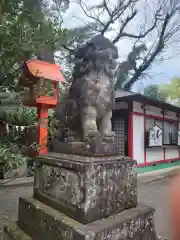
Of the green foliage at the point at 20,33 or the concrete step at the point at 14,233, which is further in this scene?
the concrete step at the point at 14,233

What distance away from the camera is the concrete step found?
227 cm

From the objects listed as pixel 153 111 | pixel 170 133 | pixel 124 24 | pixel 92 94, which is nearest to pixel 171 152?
pixel 170 133

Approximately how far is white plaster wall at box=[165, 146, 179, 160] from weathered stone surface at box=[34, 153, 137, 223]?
8802 mm

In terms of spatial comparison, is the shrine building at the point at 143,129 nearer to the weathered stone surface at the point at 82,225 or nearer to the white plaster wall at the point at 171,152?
the white plaster wall at the point at 171,152

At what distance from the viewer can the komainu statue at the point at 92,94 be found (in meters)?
2.26

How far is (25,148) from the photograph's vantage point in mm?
2510

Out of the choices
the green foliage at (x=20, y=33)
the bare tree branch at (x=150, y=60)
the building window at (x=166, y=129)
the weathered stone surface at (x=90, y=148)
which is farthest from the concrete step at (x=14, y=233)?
the bare tree branch at (x=150, y=60)

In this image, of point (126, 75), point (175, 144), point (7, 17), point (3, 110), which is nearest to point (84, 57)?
point (7, 17)

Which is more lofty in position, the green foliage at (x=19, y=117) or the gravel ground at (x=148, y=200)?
the green foliage at (x=19, y=117)

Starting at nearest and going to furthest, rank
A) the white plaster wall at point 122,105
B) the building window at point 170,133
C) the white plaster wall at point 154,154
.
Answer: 1. the white plaster wall at point 122,105
2. the white plaster wall at point 154,154
3. the building window at point 170,133

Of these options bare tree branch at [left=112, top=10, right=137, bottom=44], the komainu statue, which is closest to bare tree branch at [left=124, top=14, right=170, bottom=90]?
bare tree branch at [left=112, top=10, right=137, bottom=44]

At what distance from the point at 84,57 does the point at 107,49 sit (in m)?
0.26

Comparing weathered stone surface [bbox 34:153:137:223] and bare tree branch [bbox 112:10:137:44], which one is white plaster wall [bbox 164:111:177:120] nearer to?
bare tree branch [bbox 112:10:137:44]

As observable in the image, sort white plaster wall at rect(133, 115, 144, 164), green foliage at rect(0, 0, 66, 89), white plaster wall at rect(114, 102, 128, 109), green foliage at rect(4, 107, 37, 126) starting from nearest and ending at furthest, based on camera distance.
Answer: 1. green foliage at rect(0, 0, 66, 89)
2. green foliage at rect(4, 107, 37, 126)
3. white plaster wall at rect(133, 115, 144, 164)
4. white plaster wall at rect(114, 102, 128, 109)
